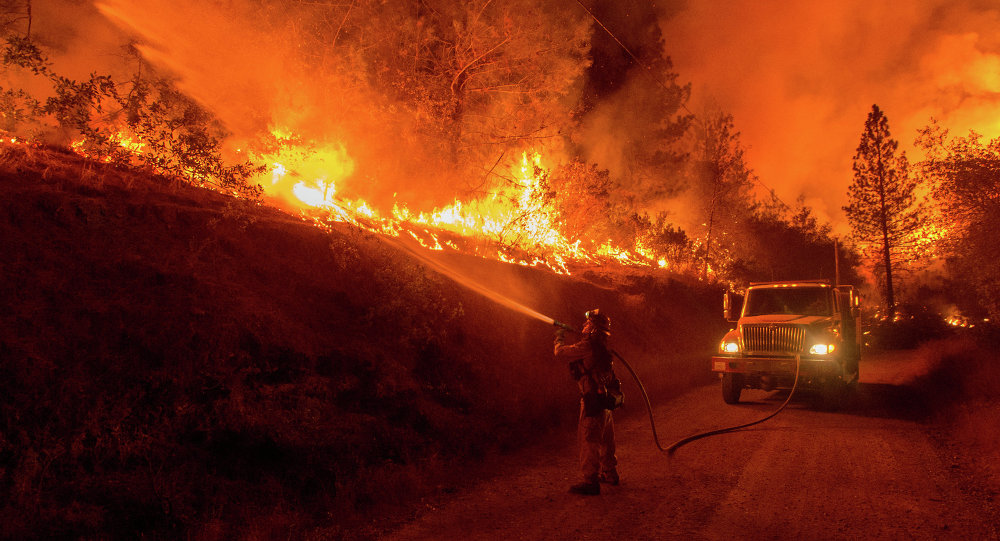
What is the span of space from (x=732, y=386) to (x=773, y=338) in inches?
52.4

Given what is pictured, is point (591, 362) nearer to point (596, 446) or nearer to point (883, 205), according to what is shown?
point (596, 446)

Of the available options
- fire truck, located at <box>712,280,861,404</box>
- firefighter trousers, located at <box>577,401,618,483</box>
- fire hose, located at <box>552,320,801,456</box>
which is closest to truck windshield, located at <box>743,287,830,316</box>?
fire truck, located at <box>712,280,861,404</box>

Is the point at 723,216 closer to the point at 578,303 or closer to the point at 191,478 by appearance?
the point at 578,303

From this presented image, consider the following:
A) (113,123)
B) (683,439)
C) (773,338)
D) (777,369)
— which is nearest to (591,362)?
(683,439)

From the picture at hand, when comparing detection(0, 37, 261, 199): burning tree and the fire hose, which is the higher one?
detection(0, 37, 261, 199): burning tree

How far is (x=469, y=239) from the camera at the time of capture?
61.9 feet

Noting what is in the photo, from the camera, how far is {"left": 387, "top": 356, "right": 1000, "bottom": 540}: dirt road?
5.13 m

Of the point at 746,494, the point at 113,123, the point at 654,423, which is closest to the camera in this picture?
the point at 746,494

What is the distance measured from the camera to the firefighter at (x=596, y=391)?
6355 millimetres

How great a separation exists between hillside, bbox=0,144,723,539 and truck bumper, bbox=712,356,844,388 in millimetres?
2568

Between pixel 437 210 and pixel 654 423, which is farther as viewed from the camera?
pixel 437 210

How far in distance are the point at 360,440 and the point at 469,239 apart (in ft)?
40.7

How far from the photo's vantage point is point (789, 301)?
1281 cm

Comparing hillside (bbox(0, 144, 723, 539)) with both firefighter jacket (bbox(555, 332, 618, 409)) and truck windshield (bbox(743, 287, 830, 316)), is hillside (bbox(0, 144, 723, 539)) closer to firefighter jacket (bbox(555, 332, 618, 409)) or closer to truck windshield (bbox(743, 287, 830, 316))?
firefighter jacket (bbox(555, 332, 618, 409))
